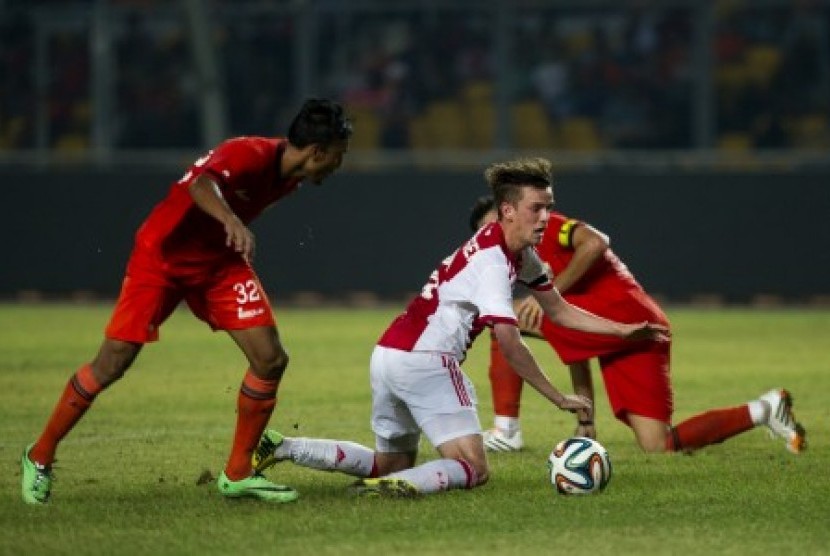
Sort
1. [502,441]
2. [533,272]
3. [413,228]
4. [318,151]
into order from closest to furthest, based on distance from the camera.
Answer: [318,151] < [533,272] < [502,441] < [413,228]

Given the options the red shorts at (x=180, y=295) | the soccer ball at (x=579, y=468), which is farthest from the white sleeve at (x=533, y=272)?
the red shorts at (x=180, y=295)

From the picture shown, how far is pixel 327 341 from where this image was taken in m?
18.6

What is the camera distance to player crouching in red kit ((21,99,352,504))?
8.27 metres

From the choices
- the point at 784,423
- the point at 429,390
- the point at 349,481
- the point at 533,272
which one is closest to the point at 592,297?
the point at 784,423

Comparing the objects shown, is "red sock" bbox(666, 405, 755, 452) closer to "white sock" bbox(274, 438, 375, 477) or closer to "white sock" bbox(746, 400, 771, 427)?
"white sock" bbox(746, 400, 771, 427)

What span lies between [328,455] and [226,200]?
1.30 meters

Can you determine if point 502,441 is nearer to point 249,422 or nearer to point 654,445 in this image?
point 654,445

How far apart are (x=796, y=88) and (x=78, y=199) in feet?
31.1

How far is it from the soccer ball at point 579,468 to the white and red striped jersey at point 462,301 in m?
0.68

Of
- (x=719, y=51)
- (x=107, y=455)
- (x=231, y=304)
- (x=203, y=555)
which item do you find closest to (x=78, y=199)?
(x=719, y=51)

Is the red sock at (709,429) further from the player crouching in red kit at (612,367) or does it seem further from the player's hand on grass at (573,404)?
the player's hand on grass at (573,404)

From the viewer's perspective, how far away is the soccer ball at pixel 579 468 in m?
8.45

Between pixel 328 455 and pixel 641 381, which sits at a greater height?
pixel 328 455

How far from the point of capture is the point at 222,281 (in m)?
8.55
